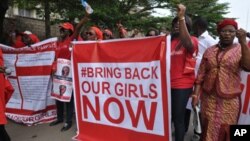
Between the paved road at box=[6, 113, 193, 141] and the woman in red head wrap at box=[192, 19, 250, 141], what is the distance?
5.84 feet

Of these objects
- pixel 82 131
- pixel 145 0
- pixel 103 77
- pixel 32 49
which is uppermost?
pixel 145 0

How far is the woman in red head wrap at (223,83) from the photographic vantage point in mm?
3596

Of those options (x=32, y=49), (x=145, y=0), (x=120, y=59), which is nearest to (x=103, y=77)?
(x=120, y=59)

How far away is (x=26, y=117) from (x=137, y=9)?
22.8 m

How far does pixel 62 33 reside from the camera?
6.14 metres

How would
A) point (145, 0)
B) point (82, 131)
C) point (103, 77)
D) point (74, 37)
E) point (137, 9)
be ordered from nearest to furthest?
1. point (103, 77)
2. point (82, 131)
3. point (74, 37)
4. point (145, 0)
5. point (137, 9)

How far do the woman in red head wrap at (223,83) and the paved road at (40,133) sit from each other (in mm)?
1780

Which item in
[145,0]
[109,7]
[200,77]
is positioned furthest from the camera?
[145,0]

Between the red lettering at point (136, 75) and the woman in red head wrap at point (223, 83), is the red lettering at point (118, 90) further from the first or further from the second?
the woman in red head wrap at point (223, 83)

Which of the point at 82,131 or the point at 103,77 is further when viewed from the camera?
the point at 82,131

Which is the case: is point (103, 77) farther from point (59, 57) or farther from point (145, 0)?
point (145, 0)

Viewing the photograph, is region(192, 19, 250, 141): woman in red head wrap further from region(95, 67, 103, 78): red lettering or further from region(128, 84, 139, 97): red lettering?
region(95, 67, 103, 78): red lettering

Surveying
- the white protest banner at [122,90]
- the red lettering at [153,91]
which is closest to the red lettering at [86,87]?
the white protest banner at [122,90]

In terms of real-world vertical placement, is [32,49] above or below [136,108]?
above
